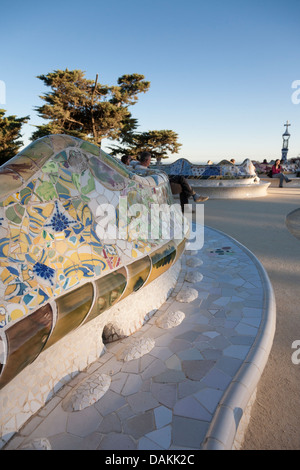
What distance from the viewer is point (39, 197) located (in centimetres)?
162

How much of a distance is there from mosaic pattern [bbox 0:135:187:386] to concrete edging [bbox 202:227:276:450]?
3.09ft

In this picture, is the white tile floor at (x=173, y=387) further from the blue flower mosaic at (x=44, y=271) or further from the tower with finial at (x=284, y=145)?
the tower with finial at (x=284, y=145)

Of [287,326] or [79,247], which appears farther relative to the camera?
[287,326]

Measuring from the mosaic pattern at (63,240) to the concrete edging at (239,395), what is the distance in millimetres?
943

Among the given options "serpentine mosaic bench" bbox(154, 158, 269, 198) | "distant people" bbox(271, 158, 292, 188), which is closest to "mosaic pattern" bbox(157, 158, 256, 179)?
"serpentine mosaic bench" bbox(154, 158, 269, 198)

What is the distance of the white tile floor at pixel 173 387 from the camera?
1411mm

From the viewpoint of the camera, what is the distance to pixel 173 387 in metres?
1.76

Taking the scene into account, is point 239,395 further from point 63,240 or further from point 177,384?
point 63,240

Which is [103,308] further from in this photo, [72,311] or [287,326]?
[287,326]

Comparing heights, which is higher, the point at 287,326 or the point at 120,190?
the point at 120,190

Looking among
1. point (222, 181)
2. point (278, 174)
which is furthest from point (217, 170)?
point (278, 174)

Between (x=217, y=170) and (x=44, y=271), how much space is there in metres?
10.9
